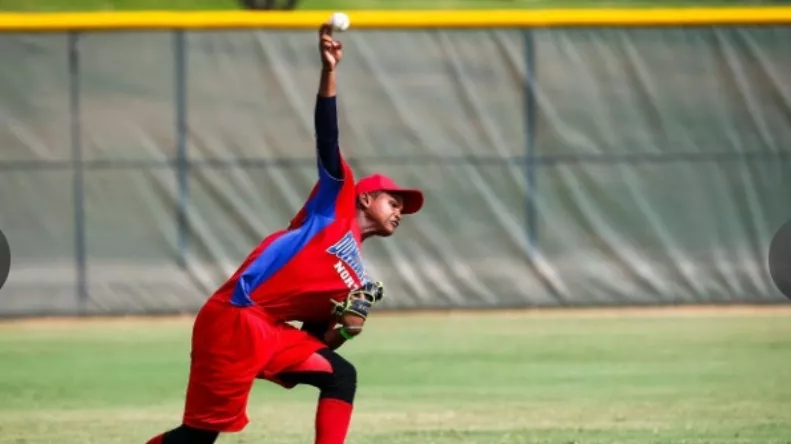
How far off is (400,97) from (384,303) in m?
2.02

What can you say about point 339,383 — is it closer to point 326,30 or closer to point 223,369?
point 223,369

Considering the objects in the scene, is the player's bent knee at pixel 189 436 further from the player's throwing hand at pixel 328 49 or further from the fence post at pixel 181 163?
the fence post at pixel 181 163

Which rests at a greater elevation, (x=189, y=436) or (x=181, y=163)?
(x=189, y=436)

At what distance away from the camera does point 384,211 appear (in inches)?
254

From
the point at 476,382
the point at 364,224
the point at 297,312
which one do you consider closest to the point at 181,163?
the point at 476,382

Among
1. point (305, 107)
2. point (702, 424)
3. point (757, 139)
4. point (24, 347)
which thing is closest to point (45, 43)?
point (305, 107)

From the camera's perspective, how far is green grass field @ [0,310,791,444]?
845cm

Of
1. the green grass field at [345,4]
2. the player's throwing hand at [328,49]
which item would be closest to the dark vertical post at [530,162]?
the player's throwing hand at [328,49]

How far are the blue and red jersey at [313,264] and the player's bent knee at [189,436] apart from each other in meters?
0.50

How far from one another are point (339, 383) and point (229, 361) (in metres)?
0.44

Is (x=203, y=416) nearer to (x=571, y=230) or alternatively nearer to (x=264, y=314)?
(x=264, y=314)

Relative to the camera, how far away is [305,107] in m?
16.1

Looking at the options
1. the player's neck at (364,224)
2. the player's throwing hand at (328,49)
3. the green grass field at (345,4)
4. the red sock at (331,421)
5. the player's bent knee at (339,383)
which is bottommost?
the green grass field at (345,4)

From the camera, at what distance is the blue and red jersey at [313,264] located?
6.25m
